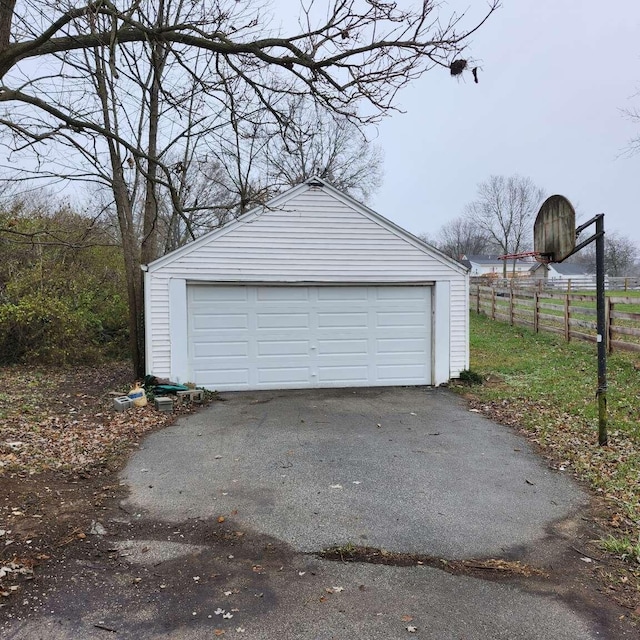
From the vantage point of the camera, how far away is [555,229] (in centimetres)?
652

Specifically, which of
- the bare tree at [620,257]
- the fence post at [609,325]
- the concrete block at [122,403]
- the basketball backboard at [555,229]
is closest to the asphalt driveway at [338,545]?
the concrete block at [122,403]

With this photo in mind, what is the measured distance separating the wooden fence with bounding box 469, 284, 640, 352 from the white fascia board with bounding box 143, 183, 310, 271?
6.71 meters

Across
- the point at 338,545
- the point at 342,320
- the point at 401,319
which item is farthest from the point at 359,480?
the point at 401,319

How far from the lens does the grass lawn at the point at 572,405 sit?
515 centimetres

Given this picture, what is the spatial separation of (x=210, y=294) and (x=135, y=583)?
7.34 meters

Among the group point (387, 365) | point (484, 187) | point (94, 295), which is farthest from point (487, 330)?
point (484, 187)

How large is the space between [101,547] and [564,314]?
12787 millimetres

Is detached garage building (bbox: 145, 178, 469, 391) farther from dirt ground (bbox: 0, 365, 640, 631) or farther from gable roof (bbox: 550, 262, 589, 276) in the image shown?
gable roof (bbox: 550, 262, 589, 276)

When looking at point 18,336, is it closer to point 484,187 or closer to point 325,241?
point 325,241

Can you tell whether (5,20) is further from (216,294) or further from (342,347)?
(342,347)

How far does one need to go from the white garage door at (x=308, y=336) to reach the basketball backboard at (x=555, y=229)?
4166 mm

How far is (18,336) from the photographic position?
38.8 feet

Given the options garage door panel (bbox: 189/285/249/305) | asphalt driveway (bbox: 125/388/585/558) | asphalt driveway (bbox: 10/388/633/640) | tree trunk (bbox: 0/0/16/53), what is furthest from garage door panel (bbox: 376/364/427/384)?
tree trunk (bbox: 0/0/16/53)

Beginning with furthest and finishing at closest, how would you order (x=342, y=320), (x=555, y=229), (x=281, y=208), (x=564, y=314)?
(x=564, y=314) < (x=342, y=320) < (x=281, y=208) < (x=555, y=229)
